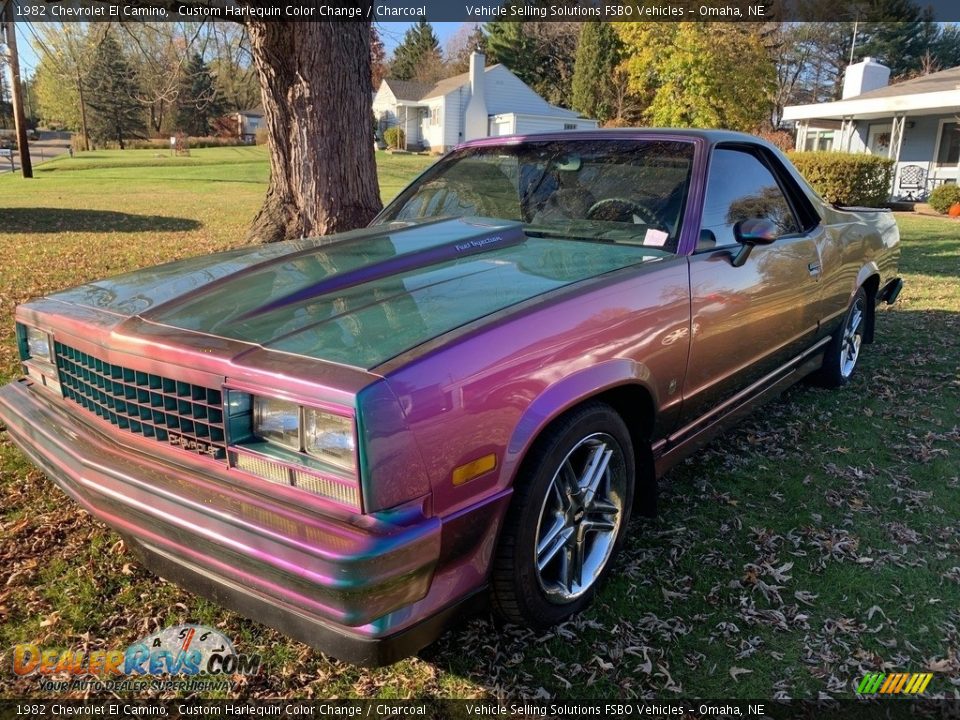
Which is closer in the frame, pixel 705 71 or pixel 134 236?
pixel 134 236

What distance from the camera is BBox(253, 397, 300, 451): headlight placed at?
5.96ft

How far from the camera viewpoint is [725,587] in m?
2.67

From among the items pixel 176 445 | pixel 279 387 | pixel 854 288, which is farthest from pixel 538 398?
pixel 854 288

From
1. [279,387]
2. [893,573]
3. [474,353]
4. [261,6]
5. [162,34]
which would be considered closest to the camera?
[279,387]

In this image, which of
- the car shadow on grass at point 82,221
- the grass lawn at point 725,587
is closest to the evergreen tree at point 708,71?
the car shadow on grass at point 82,221

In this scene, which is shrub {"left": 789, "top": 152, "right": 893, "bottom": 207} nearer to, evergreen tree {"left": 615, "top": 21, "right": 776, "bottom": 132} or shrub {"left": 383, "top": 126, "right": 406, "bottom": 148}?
evergreen tree {"left": 615, "top": 21, "right": 776, "bottom": 132}

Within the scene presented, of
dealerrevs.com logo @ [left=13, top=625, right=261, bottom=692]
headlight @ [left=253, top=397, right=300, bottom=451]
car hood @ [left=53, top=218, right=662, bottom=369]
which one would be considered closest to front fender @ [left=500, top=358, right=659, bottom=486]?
car hood @ [left=53, top=218, right=662, bottom=369]

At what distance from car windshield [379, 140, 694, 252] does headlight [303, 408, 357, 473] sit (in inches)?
69.2

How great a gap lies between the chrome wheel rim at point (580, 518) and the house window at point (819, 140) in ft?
93.5

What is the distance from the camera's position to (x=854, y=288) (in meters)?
4.59

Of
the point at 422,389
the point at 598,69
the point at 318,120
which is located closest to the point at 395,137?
the point at 598,69

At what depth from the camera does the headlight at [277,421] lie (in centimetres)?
182

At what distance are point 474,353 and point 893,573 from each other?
2083 millimetres

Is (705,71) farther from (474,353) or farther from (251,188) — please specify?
(474,353)
